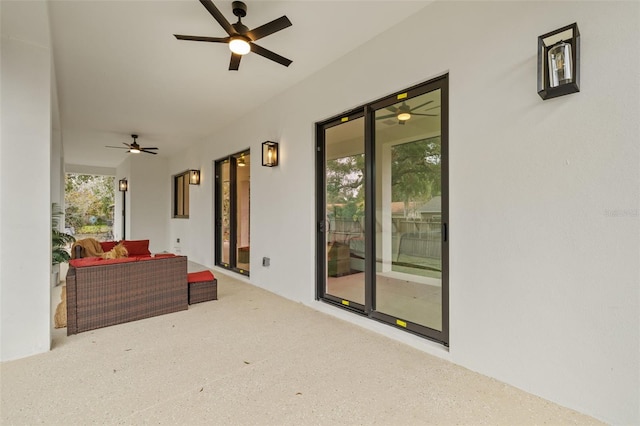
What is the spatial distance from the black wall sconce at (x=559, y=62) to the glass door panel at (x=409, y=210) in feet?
2.76

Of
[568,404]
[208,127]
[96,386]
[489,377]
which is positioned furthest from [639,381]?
[208,127]

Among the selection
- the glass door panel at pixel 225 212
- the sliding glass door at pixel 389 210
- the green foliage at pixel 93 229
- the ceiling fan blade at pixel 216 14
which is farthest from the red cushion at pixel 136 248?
the green foliage at pixel 93 229

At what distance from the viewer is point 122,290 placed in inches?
127

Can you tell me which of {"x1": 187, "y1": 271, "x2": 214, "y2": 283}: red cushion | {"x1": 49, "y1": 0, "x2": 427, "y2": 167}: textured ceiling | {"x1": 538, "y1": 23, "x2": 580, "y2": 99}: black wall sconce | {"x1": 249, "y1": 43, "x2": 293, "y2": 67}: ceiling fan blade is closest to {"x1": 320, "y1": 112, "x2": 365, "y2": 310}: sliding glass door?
{"x1": 49, "y1": 0, "x2": 427, "y2": 167}: textured ceiling

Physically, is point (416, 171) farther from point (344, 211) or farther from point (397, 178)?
point (344, 211)

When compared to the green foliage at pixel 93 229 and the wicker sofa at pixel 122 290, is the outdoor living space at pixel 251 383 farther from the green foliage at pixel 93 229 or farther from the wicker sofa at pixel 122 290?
the green foliage at pixel 93 229

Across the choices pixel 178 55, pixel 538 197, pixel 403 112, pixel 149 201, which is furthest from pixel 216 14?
pixel 149 201

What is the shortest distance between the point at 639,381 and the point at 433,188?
1.73 metres

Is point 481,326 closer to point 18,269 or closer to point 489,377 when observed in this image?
point 489,377

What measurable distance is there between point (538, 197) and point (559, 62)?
0.82 m

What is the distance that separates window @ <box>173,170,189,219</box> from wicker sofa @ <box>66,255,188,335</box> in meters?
4.51

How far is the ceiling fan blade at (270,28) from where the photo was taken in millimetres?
2381

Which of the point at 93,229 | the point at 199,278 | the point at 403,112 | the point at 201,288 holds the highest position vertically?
the point at 403,112

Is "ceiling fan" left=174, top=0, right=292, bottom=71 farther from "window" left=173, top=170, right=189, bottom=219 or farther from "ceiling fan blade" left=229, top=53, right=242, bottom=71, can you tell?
"window" left=173, top=170, right=189, bottom=219
